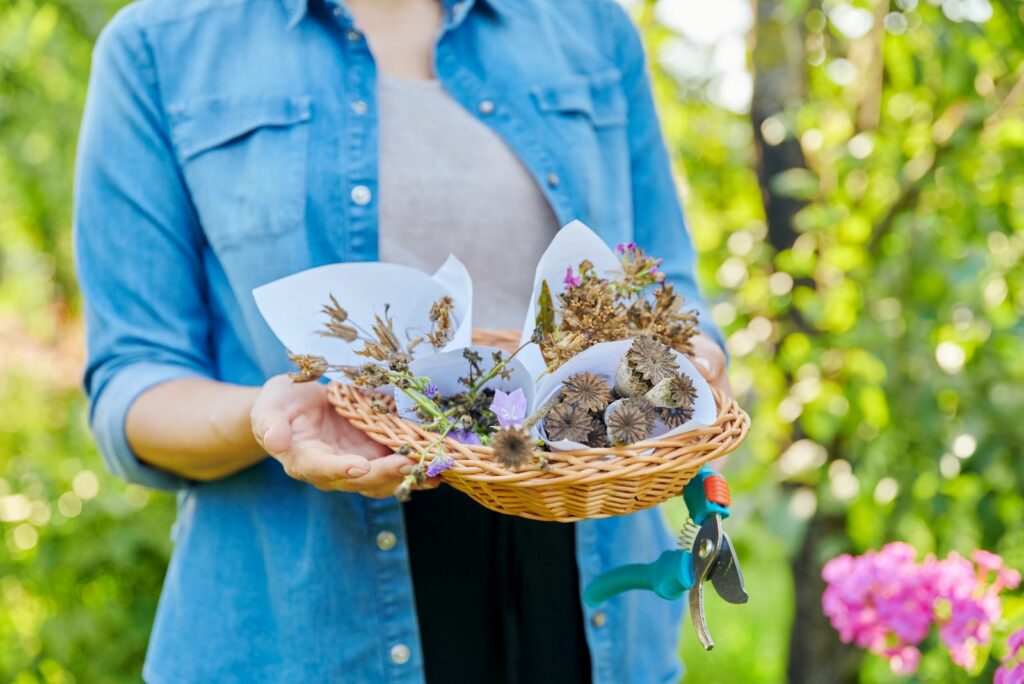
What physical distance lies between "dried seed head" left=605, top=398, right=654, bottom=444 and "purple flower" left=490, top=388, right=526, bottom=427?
0.24 feet

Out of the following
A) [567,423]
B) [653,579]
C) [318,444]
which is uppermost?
[567,423]

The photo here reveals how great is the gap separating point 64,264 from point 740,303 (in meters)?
2.62

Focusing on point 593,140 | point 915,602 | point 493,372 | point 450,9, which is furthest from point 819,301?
point 493,372

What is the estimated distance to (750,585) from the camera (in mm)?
3641

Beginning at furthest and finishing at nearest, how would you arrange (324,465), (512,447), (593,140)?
(593,140), (324,465), (512,447)

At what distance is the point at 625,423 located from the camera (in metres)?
0.83

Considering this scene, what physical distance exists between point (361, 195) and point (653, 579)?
510 mm

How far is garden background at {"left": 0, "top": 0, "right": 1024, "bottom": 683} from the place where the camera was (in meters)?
1.77

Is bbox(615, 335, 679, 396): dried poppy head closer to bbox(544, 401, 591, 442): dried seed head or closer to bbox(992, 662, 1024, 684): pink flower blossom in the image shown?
bbox(544, 401, 591, 442): dried seed head

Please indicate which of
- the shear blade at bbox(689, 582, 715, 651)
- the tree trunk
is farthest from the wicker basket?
the tree trunk

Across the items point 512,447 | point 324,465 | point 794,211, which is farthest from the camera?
point 794,211

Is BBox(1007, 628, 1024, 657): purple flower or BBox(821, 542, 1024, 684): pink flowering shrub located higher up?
BBox(1007, 628, 1024, 657): purple flower

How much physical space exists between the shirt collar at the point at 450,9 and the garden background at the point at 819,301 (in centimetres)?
66

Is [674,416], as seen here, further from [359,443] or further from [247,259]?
[247,259]
